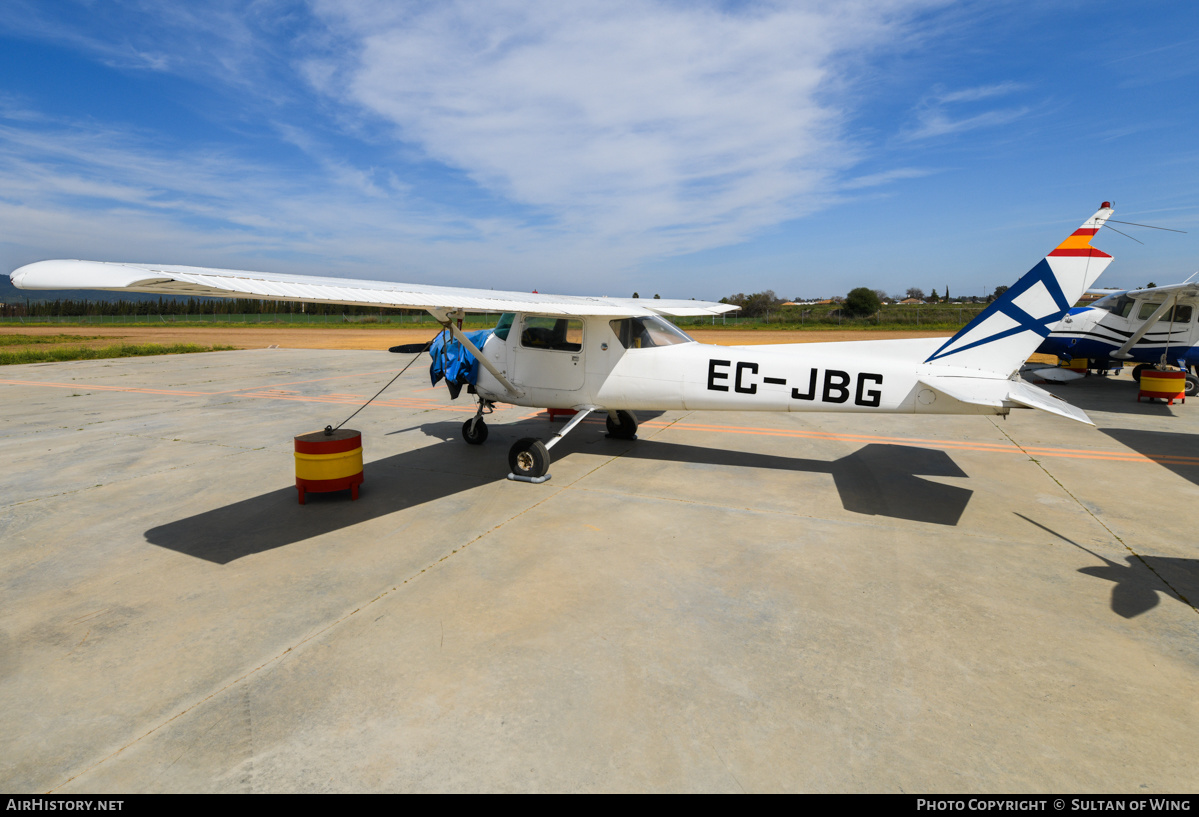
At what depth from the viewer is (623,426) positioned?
984 centimetres

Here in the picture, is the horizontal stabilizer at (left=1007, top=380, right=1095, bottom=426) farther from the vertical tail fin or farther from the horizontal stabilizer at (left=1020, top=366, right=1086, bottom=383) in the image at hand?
→ the horizontal stabilizer at (left=1020, top=366, right=1086, bottom=383)

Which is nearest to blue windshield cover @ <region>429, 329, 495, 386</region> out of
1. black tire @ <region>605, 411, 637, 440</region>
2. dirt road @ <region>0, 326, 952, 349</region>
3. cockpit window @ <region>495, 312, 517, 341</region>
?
cockpit window @ <region>495, 312, 517, 341</region>

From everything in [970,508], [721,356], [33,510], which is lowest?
[33,510]

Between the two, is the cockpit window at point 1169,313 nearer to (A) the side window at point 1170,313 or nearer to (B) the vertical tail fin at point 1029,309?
(A) the side window at point 1170,313

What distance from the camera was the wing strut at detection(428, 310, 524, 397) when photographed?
692 centimetres

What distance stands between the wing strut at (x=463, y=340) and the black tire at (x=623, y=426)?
196 cm

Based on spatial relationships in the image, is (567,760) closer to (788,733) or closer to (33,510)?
(788,733)

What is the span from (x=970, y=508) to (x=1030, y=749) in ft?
14.1

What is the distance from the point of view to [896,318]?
62219mm

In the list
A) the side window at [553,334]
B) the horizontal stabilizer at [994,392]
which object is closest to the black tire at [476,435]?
the side window at [553,334]

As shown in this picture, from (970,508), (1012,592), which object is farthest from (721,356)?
(1012,592)

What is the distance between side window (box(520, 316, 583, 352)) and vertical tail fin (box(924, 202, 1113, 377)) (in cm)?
463

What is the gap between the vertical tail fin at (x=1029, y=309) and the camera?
21.1 ft

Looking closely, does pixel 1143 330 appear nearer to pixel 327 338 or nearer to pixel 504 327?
pixel 504 327
